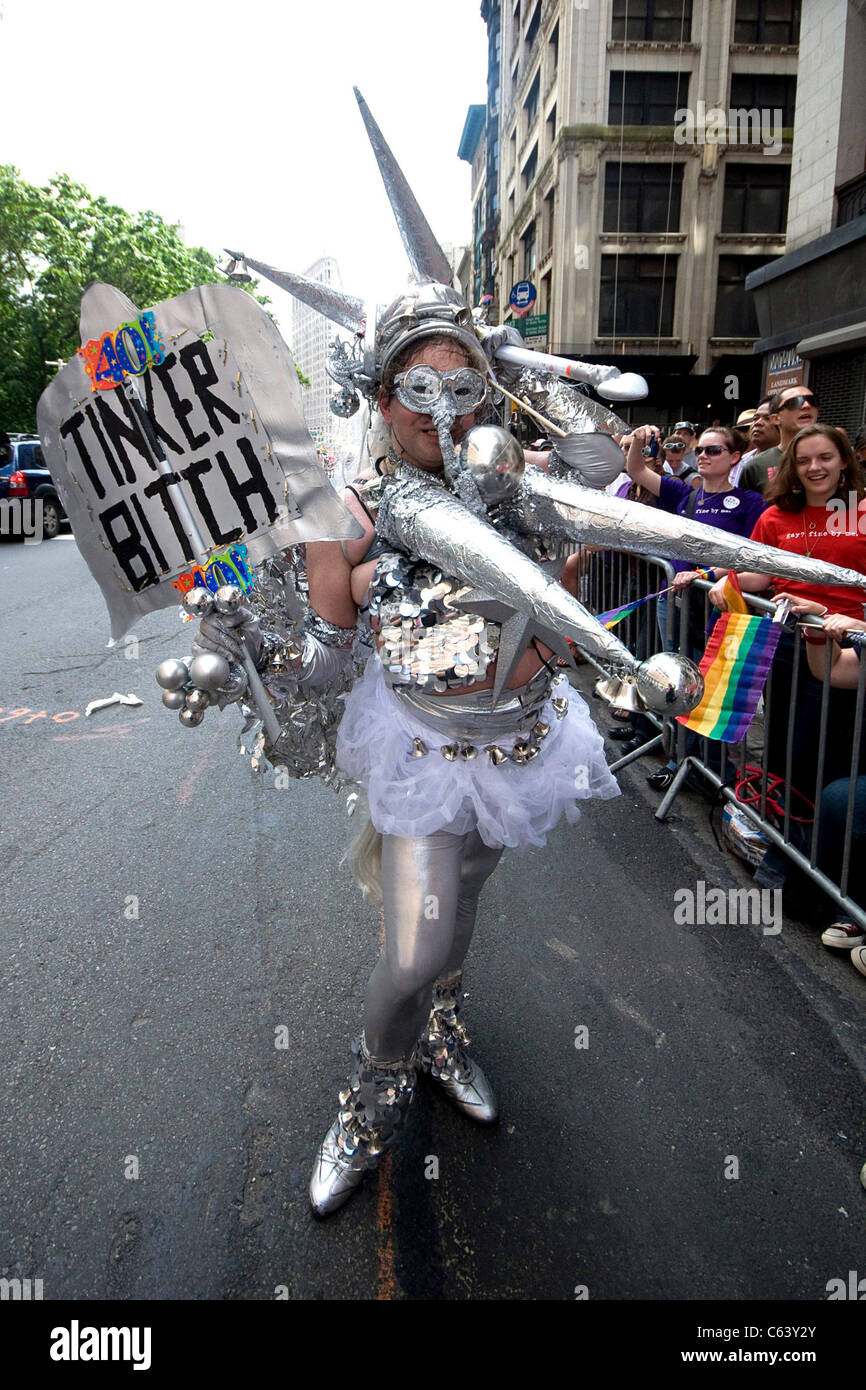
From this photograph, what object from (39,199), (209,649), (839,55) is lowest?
(209,649)

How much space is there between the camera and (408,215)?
6.66ft

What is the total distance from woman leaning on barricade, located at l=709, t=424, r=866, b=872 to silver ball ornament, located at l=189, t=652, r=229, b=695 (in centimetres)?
246

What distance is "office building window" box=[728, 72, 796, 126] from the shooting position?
2316 cm

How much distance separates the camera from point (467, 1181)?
2178 mm

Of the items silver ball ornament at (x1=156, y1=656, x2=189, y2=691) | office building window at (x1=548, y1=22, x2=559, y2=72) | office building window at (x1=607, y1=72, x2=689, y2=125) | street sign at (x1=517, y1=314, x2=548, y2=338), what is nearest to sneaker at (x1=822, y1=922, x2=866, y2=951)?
silver ball ornament at (x1=156, y1=656, x2=189, y2=691)

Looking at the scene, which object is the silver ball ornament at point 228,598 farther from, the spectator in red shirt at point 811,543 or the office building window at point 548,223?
the office building window at point 548,223

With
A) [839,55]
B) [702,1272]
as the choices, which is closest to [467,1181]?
[702,1272]

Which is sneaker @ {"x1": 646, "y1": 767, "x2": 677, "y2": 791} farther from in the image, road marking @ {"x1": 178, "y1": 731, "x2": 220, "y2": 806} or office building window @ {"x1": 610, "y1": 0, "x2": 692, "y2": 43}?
office building window @ {"x1": 610, "y1": 0, "x2": 692, "y2": 43}

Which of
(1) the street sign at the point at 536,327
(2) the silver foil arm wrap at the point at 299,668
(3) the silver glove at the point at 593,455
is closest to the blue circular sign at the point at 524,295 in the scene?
(1) the street sign at the point at 536,327

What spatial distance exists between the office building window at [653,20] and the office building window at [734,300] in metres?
6.14

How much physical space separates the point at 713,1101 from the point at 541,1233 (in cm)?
73

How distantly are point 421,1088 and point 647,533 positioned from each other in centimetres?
192
